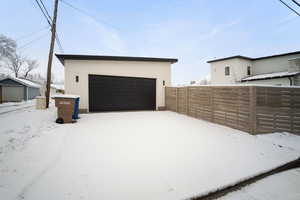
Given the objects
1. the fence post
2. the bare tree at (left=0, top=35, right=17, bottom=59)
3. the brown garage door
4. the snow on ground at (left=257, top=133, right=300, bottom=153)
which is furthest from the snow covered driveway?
the bare tree at (left=0, top=35, right=17, bottom=59)

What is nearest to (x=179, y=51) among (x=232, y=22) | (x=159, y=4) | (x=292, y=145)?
(x=232, y=22)

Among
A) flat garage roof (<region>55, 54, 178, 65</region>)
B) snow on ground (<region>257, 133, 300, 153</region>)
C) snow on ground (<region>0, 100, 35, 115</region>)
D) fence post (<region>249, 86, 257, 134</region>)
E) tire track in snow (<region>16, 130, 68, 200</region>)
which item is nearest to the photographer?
tire track in snow (<region>16, 130, 68, 200</region>)

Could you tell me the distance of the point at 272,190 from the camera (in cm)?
222

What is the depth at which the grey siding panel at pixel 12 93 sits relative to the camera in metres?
19.3

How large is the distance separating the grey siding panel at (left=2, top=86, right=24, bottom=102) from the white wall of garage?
1795 centimetres

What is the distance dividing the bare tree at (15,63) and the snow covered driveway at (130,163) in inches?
1535

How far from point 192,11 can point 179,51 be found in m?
8.84

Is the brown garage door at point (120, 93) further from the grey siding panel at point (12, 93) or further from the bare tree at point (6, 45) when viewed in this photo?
the bare tree at point (6, 45)

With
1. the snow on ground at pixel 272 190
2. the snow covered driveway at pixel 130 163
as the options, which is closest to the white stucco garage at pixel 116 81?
the snow covered driveway at pixel 130 163

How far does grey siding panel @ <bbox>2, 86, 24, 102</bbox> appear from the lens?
759 inches

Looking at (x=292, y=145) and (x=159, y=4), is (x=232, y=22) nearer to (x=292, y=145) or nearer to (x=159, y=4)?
(x=159, y=4)

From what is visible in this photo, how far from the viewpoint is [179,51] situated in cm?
1938

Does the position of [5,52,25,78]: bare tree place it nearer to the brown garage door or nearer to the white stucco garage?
the white stucco garage

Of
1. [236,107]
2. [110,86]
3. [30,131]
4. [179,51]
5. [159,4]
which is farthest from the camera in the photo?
[179,51]
